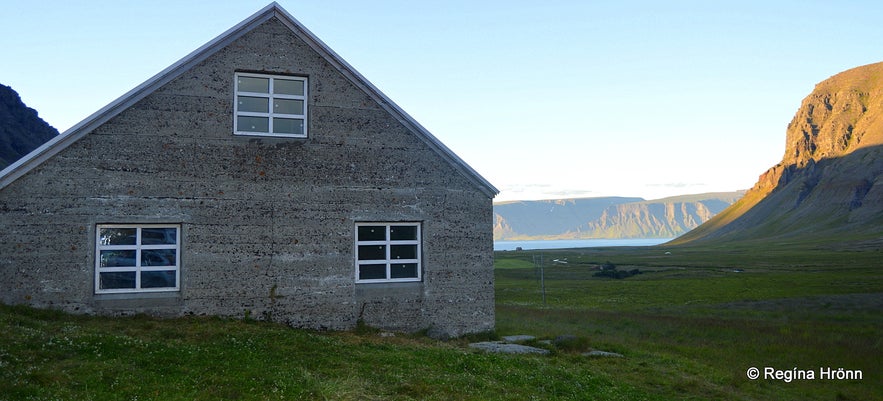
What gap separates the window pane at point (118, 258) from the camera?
17.8 m

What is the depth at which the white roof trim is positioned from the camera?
672 inches

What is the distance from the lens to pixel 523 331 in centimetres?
2417

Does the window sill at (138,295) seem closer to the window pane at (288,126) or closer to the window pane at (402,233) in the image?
the window pane at (288,126)

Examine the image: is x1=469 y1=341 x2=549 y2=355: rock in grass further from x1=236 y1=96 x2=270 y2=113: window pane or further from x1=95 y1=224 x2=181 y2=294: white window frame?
x1=236 y1=96 x2=270 y2=113: window pane

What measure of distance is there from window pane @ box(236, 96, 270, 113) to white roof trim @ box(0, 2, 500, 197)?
5.11 feet

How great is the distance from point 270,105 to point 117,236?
5.52 meters

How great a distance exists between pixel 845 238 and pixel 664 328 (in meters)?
119

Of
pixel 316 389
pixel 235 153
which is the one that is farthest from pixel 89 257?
pixel 316 389

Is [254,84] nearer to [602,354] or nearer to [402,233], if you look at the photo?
[402,233]

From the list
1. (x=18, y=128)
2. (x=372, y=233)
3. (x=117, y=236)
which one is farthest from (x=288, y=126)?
(x=18, y=128)

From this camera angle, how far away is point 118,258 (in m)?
17.9

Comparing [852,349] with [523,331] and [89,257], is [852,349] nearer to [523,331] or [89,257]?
[523,331]

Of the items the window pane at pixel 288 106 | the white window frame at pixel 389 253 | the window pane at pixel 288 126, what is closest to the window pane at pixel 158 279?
the window pane at pixel 288 126

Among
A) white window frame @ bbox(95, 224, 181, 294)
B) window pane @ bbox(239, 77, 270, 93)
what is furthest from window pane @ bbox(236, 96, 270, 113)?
white window frame @ bbox(95, 224, 181, 294)
